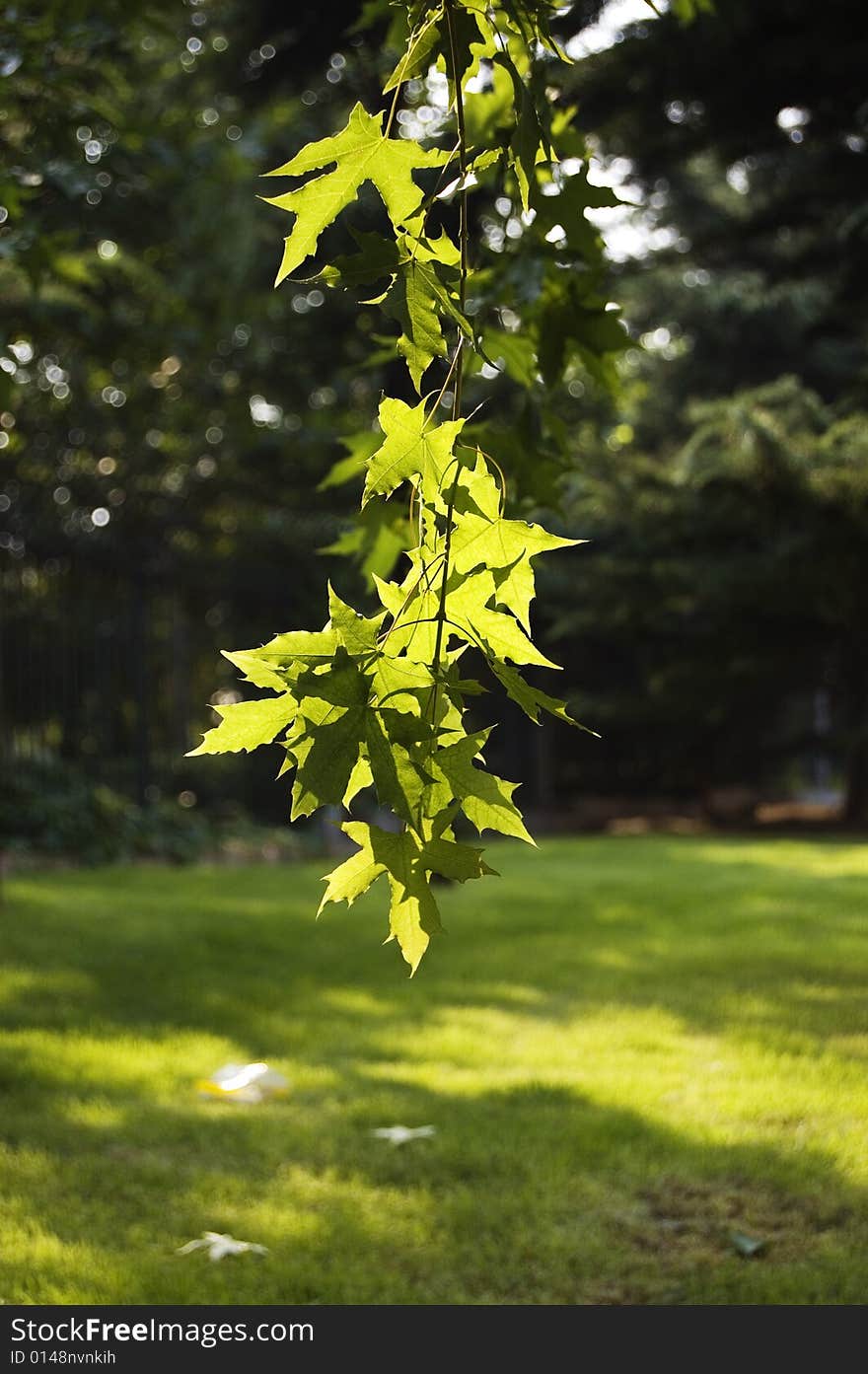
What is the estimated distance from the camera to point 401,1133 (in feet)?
11.6

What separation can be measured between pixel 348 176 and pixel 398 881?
0.88 metres

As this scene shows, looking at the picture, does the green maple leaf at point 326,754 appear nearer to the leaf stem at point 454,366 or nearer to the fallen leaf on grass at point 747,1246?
the leaf stem at point 454,366

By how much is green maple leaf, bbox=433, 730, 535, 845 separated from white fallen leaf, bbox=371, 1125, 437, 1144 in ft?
7.06

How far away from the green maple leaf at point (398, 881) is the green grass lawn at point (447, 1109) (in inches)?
52.6

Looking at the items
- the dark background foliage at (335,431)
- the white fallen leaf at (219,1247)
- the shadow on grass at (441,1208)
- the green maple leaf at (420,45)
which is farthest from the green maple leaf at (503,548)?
the dark background foliage at (335,431)

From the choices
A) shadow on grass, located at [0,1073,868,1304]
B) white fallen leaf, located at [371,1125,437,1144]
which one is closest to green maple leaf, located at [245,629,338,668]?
shadow on grass, located at [0,1073,868,1304]

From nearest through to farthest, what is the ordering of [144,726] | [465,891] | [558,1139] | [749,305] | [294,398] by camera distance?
[558,1139] < [465,891] < [144,726] < [294,398] < [749,305]

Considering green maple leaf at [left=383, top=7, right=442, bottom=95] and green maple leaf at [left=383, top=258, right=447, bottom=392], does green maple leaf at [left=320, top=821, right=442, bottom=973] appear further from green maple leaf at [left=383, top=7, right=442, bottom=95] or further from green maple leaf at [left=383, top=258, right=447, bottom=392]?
green maple leaf at [left=383, top=7, right=442, bottom=95]

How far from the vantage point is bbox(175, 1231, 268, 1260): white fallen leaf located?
280 centimetres

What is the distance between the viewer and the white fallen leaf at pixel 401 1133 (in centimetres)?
352

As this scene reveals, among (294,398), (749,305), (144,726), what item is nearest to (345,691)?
(144,726)

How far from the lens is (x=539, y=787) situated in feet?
53.5
